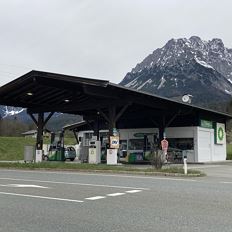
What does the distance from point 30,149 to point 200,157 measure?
1404cm

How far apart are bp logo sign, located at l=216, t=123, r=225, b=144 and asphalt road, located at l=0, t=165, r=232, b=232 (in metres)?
29.2

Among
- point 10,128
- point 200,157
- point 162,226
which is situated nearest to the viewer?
point 162,226

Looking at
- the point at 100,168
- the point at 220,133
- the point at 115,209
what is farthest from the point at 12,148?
the point at 115,209

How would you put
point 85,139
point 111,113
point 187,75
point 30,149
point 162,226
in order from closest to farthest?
point 162,226
point 111,113
point 30,149
point 85,139
point 187,75

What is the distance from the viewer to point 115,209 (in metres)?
9.75

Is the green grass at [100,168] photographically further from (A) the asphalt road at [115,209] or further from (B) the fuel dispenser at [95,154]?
(A) the asphalt road at [115,209]

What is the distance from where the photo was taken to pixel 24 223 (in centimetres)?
822

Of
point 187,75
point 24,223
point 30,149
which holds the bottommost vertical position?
point 24,223

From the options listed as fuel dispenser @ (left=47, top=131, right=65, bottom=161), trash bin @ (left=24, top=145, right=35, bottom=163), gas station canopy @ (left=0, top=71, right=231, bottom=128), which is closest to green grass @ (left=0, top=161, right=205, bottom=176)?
gas station canopy @ (left=0, top=71, right=231, bottom=128)

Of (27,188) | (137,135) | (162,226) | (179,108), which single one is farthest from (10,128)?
(162,226)

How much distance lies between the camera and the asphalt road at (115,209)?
796 centimetres

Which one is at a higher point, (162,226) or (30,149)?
(30,149)

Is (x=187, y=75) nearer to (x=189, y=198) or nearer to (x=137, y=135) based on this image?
(x=137, y=135)

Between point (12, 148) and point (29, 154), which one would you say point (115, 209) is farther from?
point (12, 148)
